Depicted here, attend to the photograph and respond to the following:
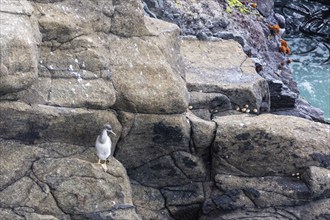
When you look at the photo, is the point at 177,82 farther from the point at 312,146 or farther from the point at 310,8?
the point at 310,8

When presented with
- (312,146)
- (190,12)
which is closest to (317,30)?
(190,12)

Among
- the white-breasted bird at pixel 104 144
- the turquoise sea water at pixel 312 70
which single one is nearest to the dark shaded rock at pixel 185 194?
the white-breasted bird at pixel 104 144

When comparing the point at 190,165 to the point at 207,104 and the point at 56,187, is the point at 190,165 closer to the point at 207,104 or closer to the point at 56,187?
the point at 207,104

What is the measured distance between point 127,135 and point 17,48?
328 cm

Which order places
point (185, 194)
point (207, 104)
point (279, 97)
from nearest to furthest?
point (185, 194), point (207, 104), point (279, 97)

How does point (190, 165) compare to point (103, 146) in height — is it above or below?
below

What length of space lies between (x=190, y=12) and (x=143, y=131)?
7.50m

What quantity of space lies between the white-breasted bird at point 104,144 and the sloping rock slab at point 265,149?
2.63m

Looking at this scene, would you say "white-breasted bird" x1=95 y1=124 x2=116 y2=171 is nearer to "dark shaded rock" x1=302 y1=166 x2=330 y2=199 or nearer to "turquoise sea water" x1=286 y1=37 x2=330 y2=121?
"dark shaded rock" x1=302 y1=166 x2=330 y2=199

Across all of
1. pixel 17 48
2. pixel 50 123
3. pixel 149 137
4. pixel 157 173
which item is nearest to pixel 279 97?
pixel 157 173

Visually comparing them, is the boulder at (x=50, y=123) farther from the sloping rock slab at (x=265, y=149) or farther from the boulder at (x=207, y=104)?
the boulder at (x=207, y=104)

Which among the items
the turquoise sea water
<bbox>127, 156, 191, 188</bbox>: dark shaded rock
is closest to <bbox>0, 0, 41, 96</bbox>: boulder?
<bbox>127, 156, 191, 188</bbox>: dark shaded rock

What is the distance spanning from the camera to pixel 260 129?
1344 centimetres

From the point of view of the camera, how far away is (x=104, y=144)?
11992 mm
